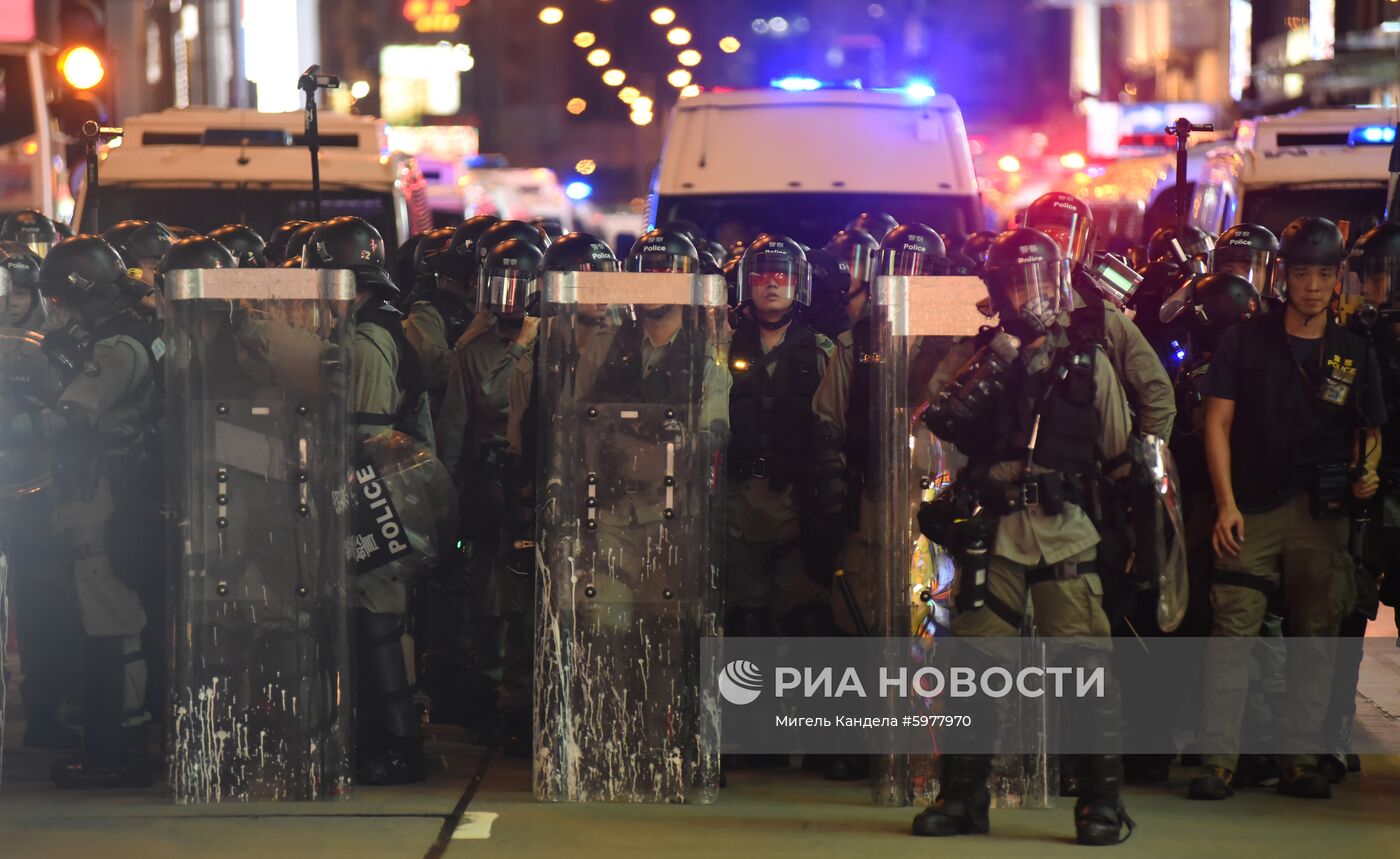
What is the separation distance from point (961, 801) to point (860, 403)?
1.51 metres

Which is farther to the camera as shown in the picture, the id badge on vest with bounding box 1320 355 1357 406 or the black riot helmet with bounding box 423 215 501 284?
the black riot helmet with bounding box 423 215 501 284

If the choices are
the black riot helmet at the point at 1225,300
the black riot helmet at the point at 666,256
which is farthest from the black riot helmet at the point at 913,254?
the black riot helmet at the point at 1225,300

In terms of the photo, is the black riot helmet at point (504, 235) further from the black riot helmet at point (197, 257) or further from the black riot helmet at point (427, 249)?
the black riot helmet at point (197, 257)

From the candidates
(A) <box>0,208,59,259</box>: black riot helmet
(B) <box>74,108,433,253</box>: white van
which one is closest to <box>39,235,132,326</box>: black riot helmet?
(A) <box>0,208,59,259</box>: black riot helmet

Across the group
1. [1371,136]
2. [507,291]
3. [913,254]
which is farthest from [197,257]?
[1371,136]

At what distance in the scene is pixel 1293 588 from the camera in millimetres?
7305

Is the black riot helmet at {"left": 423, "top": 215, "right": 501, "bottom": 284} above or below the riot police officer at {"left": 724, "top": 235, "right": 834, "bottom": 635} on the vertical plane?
above

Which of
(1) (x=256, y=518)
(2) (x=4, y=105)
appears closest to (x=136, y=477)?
(1) (x=256, y=518)

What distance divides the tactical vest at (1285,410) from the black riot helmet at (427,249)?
359 cm

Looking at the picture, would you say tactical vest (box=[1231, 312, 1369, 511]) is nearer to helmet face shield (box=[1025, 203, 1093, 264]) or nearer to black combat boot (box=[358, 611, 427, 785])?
helmet face shield (box=[1025, 203, 1093, 264])

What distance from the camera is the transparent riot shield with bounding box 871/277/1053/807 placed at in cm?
684

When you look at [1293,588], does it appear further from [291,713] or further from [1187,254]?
[291,713]

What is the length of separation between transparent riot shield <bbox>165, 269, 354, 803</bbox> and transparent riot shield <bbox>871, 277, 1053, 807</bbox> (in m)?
1.76

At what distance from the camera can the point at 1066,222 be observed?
7.22m
